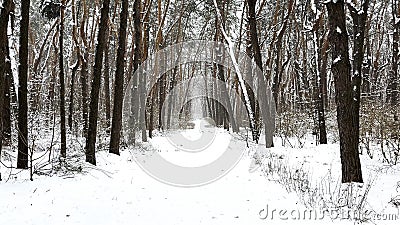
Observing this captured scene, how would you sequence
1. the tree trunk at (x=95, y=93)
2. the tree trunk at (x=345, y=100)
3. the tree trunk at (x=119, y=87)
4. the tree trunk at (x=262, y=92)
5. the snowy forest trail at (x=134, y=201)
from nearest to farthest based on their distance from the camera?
the snowy forest trail at (x=134, y=201)
the tree trunk at (x=345, y=100)
the tree trunk at (x=95, y=93)
the tree trunk at (x=119, y=87)
the tree trunk at (x=262, y=92)

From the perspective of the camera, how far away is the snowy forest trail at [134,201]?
5539mm

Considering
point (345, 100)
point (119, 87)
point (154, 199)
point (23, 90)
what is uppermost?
point (119, 87)

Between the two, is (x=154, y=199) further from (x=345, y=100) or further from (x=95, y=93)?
(x=95, y=93)

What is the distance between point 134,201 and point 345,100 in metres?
4.69

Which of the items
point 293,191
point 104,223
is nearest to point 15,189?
point 104,223

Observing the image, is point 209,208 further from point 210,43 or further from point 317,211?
point 210,43

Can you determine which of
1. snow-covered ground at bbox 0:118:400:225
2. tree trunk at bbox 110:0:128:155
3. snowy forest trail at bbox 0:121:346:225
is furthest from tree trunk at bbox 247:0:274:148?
snowy forest trail at bbox 0:121:346:225

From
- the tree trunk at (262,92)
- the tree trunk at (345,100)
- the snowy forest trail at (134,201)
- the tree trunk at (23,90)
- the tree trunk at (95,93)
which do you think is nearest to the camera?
the snowy forest trail at (134,201)

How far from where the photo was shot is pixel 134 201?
6734mm

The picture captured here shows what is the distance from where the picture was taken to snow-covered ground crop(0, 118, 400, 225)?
5543mm

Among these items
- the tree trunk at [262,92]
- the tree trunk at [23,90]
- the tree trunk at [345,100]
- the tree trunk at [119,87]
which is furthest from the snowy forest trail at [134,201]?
the tree trunk at [262,92]

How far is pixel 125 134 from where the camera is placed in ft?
63.1

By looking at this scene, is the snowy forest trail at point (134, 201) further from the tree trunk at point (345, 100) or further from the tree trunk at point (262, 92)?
the tree trunk at point (262, 92)

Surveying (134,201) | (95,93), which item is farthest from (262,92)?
(134,201)
